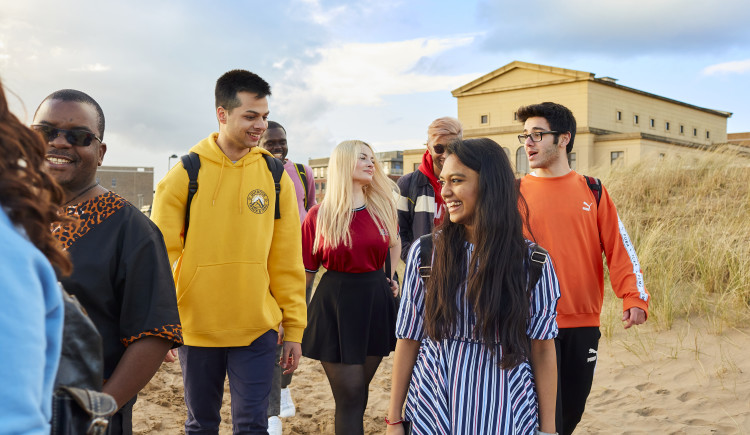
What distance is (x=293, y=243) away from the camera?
375 centimetres

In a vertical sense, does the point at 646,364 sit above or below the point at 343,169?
below

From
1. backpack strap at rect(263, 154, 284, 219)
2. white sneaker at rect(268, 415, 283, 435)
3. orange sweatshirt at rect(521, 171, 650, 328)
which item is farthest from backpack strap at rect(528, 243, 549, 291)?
white sneaker at rect(268, 415, 283, 435)

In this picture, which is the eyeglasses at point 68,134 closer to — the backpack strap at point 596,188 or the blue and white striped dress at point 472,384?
the blue and white striped dress at point 472,384

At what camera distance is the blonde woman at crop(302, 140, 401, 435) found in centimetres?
417

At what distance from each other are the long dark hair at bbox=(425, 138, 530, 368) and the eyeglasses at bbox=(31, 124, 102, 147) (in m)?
1.46

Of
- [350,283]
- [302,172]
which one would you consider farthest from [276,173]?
[302,172]

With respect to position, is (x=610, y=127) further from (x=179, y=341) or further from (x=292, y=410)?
(x=179, y=341)

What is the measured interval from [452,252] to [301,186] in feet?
11.4

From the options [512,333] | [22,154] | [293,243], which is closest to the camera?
[22,154]

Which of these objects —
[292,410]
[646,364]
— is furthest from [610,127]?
[292,410]

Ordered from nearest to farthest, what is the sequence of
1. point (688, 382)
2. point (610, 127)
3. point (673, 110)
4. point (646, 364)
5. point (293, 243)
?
point (293, 243), point (688, 382), point (646, 364), point (610, 127), point (673, 110)

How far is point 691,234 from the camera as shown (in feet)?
30.8

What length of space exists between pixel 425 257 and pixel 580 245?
1664 millimetres

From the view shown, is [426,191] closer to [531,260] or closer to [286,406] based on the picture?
[286,406]
